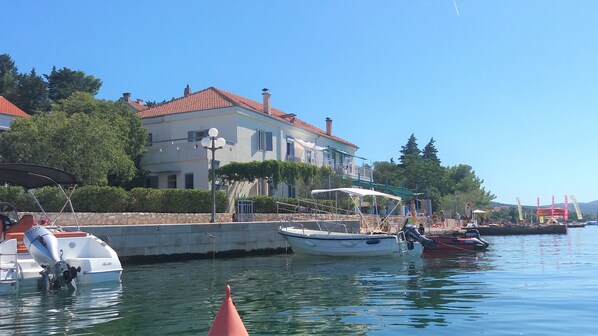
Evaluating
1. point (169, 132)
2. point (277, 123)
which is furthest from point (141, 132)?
point (277, 123)

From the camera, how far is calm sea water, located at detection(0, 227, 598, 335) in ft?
29.0

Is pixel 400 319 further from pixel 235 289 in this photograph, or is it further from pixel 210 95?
pixel 210 95

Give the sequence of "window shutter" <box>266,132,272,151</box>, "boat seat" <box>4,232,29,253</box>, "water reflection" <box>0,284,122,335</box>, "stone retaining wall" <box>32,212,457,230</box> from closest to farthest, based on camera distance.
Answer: "water reflection" <box>0,284,122,335</box> → "boat seat" <box>4,232,29,253</box> → "stone retaining wall" <box>32,212,457,230</box> → "window shutter" <box>266,132,272,151</box>

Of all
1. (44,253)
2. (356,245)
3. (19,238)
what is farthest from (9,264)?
(356,245)

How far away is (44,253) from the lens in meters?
12.4

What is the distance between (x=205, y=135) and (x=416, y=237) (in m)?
18.8

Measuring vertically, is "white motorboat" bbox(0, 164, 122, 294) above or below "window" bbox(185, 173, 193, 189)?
below

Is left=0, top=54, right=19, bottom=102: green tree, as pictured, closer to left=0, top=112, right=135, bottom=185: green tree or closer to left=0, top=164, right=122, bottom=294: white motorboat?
left=0, top=112, right=135, bottom=185: green tree

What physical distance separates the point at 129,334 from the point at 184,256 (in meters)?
14.5

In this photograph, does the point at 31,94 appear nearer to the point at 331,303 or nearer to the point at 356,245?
the point at 356,245

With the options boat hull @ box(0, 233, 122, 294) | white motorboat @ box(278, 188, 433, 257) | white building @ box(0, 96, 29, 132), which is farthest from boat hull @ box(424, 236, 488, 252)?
white building @ box(0, 96, 29, 132)

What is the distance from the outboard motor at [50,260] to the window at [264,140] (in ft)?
91.3

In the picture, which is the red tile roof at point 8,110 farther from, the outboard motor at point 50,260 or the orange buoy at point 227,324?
the orange buoy at point 227,324

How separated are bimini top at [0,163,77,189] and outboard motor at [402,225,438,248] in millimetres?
14489
